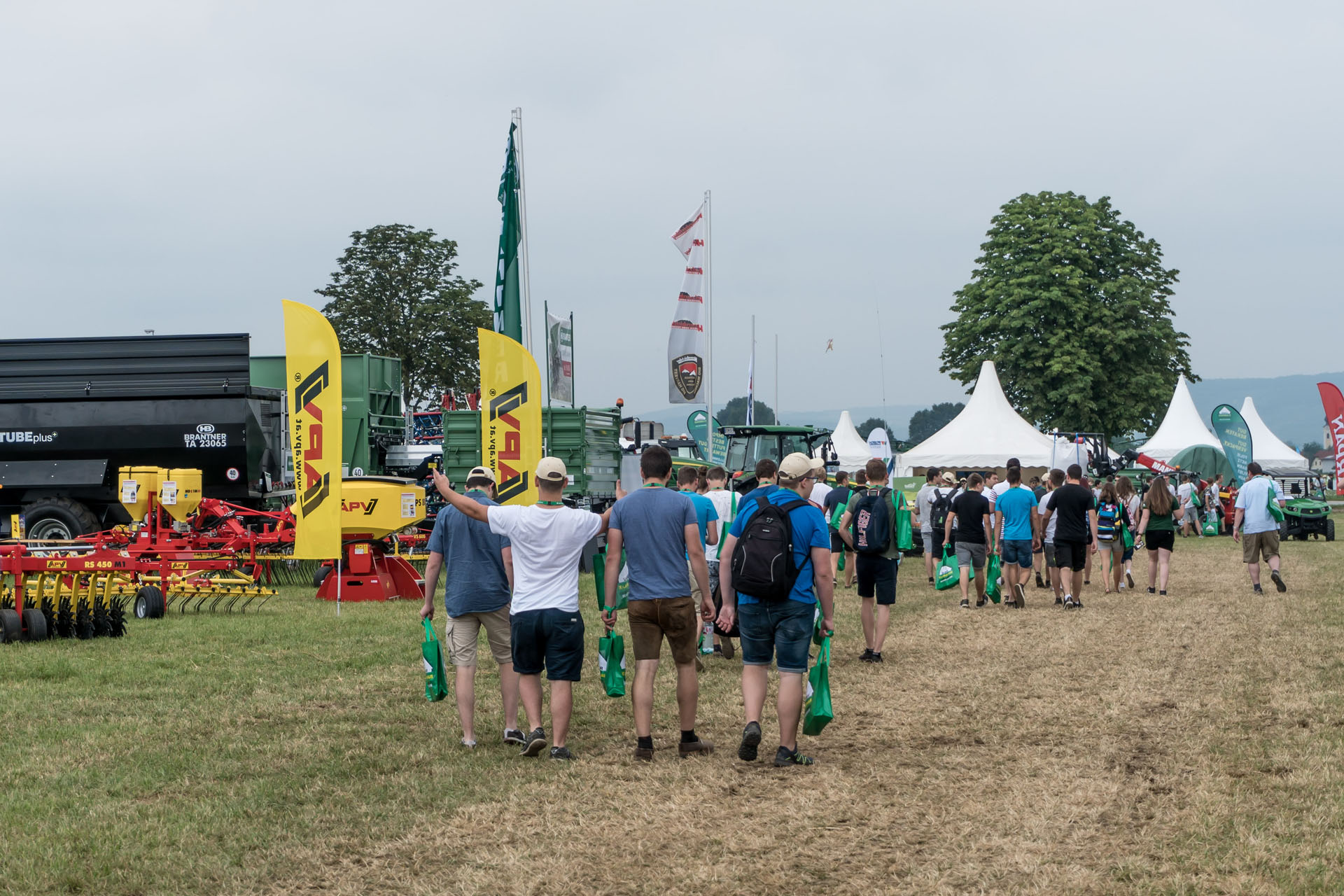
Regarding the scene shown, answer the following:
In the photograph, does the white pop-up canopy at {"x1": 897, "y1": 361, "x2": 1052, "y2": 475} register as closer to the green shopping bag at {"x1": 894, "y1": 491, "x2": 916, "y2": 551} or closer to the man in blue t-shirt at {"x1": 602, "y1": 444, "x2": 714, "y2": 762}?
the green shopping bag at {"x1": 894, "y1": 491, "x2": 916, "y2": 551}

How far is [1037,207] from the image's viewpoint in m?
47.5

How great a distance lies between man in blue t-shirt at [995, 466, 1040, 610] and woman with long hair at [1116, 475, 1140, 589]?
176cm

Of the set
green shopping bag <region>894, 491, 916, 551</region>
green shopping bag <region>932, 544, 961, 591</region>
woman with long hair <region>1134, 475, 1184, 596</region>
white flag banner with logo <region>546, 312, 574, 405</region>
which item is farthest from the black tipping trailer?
woman with long hair <region>1134, 475, 1184, 596</region>

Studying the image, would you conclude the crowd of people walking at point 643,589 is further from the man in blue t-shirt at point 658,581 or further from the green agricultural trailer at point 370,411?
the green agricultural trailer at point 370,411

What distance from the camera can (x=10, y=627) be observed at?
1212cm

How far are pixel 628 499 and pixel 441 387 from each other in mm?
38987

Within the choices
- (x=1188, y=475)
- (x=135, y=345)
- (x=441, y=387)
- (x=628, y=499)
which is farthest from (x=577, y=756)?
(x=441, y=387)

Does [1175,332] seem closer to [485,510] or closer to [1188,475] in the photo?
[1188,475]

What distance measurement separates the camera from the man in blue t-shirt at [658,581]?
740 centimetres

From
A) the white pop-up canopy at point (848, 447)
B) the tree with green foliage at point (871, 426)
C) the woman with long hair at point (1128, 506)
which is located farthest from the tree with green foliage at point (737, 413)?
the woman with long hair at point (1128, 506)

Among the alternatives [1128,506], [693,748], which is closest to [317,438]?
[693,748]

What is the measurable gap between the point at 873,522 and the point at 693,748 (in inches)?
161

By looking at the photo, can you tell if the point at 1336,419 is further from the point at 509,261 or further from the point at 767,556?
the point at 767,556

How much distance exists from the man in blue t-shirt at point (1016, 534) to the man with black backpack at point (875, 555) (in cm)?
507
